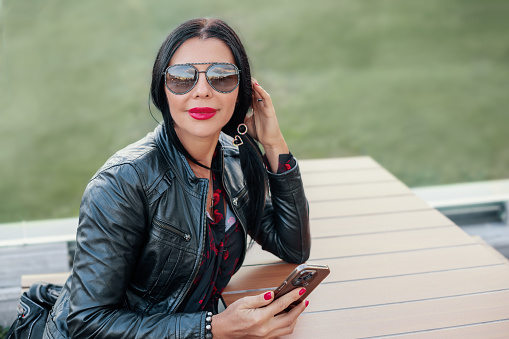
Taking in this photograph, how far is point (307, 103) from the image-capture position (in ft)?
18.5

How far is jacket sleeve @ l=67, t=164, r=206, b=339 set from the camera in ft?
4.91

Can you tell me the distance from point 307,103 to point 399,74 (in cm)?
109

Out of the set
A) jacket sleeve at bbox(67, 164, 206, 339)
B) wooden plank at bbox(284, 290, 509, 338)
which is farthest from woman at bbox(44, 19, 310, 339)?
wooden plank at bbox(284, 290, 509, 338)

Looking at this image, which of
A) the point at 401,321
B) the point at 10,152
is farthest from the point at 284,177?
the point at 10,152

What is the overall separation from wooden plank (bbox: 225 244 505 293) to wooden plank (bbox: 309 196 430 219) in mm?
400

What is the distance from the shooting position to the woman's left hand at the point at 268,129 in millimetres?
2025

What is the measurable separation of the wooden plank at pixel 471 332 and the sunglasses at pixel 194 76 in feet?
3.05

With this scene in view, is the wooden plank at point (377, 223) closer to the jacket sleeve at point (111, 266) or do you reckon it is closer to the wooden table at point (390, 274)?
the wooden table at point (390, 274)

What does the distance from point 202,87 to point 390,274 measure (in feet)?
3.31

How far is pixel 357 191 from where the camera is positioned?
2881 mm

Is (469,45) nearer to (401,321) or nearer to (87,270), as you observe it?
(401,321)

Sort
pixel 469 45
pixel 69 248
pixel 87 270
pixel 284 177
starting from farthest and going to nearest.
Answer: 1. pixel 469 45
2. pixel 69 248
3. pixel 284 177
4. pixel 87 270

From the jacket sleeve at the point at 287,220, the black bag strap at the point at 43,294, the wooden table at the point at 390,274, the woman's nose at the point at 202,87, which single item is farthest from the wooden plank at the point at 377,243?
the woman's nose at the point at 202,87

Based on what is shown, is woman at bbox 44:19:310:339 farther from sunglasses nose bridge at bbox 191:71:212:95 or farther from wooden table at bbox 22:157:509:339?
wooden table at bbox 22:157:509:339
